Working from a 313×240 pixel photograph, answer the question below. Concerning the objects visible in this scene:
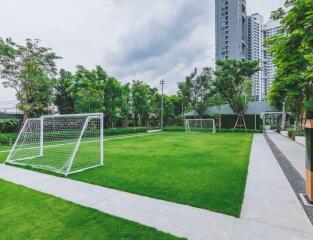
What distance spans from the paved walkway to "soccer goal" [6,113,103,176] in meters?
1.62

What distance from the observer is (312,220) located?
2898 millimetres

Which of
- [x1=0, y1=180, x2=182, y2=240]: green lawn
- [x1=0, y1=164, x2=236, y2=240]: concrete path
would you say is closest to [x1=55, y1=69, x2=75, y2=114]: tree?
[x1=0, y1=164, x2=236, y2=240]: concrete path

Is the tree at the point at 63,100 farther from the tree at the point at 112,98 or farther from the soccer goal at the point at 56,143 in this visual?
the soccer goal at the point at 56,143

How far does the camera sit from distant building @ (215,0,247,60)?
2272 inches

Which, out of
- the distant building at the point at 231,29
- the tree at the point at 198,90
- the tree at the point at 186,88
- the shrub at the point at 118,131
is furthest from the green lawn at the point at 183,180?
the distant building at the point at 231,29

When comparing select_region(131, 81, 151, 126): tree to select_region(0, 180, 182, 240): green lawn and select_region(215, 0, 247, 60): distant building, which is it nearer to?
select_region(0, 180, 182, 240): green lawn

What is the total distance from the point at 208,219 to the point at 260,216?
83 centimetres

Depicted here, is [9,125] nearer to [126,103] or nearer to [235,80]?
[126,103]

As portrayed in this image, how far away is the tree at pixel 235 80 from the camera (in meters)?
23.7

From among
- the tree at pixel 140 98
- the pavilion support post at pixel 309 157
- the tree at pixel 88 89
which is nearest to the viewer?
the pavilion support post at pixel 309 157

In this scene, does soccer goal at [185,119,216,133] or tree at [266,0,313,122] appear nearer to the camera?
tree at [266,0,313,122]

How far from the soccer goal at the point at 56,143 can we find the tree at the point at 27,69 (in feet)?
Answer: 19.6

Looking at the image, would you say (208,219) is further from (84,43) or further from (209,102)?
(209,102)

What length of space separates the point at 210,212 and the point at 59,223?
2296mm
